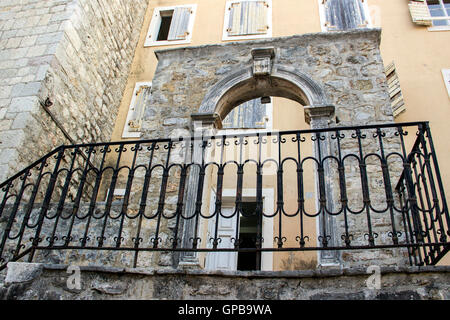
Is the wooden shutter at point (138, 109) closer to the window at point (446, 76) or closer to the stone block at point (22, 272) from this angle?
the stone block at point (22, 272)

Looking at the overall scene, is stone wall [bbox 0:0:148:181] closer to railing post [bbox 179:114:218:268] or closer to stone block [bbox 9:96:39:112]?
stone block [bbox 9:96:39:112]

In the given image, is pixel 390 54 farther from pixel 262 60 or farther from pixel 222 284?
pixel 222 284

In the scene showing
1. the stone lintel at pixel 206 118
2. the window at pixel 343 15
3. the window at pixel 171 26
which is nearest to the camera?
the stone lintel at pixel 206 118

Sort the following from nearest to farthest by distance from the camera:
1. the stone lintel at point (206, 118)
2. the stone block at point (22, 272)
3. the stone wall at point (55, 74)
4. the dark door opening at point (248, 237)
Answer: the stone block at point (22, 272) < the stone lintel at point (206, 118) < the stone wall at point (55, 74) < the dark door opening at point (248, 237)

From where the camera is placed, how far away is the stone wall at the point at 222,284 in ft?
8.66

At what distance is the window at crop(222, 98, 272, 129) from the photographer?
27.2 ft

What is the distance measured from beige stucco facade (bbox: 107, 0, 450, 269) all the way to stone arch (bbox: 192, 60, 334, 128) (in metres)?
2.12

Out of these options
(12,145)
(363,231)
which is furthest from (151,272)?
(12,145)

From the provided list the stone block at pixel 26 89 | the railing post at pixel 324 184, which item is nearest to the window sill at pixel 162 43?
the stone block at pixel 26 89

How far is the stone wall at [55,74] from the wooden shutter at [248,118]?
9.02 ft

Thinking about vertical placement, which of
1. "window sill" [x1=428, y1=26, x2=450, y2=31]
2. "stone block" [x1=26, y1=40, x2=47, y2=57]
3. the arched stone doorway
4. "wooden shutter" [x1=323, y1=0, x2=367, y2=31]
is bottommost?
the arched stone doorway

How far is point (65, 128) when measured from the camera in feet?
21.7

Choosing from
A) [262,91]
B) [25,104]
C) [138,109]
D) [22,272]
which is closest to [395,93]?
[262,91]

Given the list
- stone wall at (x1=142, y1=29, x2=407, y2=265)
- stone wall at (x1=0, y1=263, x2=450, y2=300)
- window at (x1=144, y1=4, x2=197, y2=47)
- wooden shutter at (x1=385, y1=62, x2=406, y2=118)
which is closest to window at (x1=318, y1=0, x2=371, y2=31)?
wooden shutter at (x1=385, y1=62, x2=406, y2=118)
